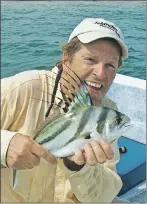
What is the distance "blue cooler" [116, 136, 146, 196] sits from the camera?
9.88 ft

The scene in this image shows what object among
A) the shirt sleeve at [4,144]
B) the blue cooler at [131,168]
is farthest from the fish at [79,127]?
the blue cooler at [131,168]

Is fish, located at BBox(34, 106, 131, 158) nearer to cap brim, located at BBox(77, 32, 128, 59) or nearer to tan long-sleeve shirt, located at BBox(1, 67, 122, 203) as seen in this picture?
tan long-sleeve shirt, located at BBox(1, 67, 122, 203)

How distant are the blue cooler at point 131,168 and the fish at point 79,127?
5.17ft

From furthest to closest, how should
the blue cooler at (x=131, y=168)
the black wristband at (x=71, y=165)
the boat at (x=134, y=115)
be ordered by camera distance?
the boat at (x=134, y=115), the blue cooler at (x=131, y=168), the black wristband at (x=71, y=165)

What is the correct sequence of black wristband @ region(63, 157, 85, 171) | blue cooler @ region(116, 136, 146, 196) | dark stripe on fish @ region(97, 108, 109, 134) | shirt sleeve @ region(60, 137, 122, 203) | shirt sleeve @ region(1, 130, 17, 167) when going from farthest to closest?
blue cooler @ region(116, 136, 146, 196)
shirt sleeve @ region(60, 137, 122, 203)
black wristband @ region(63, 157, 85, 171)
shirt sleeve @ region(1, 130, 17, 167)
dark stripe on fish @ region(97, 108, 109, 134)

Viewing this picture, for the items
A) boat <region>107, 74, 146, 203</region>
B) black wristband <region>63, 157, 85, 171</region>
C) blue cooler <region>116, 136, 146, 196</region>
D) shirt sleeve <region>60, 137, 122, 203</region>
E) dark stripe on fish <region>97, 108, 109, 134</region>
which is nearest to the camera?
dark stripe on fish <region>97, 108, 109, 134</region>

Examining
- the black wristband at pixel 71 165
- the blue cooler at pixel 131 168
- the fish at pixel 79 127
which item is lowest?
the blue cooler at pixel 131 168

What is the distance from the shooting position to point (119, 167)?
305 cm

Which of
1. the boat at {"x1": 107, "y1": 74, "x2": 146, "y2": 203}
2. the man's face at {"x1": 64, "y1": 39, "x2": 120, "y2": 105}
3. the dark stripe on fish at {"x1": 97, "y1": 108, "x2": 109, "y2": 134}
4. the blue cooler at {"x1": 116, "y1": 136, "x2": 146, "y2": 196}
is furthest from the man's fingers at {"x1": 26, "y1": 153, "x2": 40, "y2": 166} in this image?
the boat at {"x1": 107, "y1": 74, "x2": 146, "y2": 203}

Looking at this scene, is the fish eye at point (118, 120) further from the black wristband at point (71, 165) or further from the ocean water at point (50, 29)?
the ocean water at point (50, 29)

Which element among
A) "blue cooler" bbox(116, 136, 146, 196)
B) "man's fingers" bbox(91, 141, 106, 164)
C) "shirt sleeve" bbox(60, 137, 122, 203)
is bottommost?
"blue cooler" bbox(116, 136, 146, 196)

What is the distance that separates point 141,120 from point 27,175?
210cm

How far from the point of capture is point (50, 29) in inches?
667

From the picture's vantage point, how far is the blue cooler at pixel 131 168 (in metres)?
3.01
